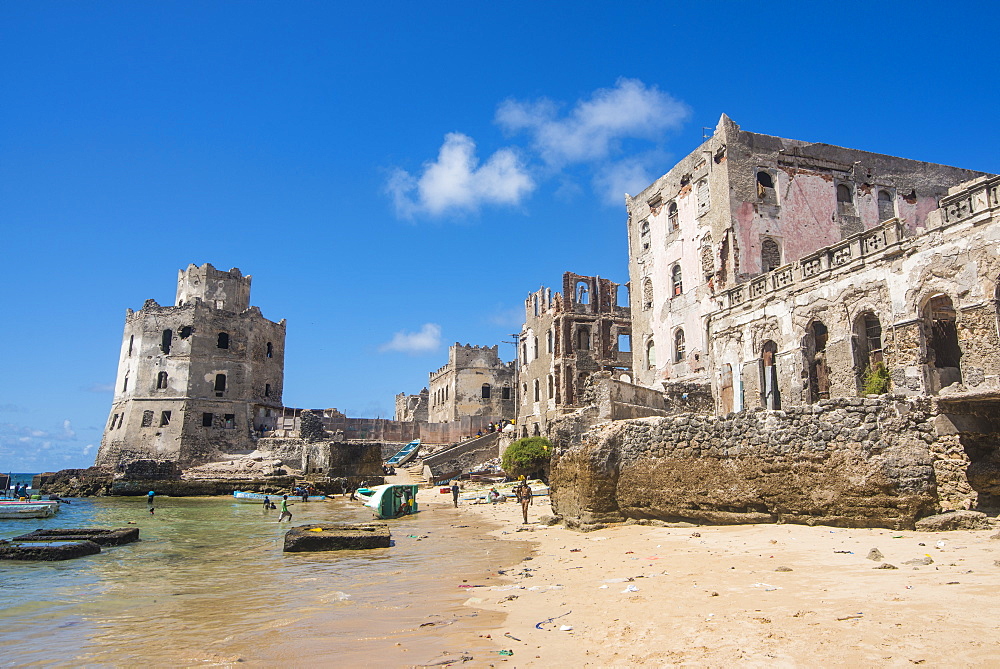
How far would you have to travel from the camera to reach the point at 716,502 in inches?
549

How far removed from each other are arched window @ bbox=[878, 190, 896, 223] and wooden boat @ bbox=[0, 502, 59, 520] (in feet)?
140

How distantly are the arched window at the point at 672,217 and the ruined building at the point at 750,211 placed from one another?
0.07 meters

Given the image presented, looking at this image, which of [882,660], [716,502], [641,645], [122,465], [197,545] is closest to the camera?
[882,660]

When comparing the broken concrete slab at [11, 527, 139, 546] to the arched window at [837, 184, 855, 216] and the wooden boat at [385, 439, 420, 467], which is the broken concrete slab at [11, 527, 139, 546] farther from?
the wooden boat at [385, 439, 420, 467]

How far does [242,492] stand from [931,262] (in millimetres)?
41391

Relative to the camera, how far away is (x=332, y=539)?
17.2 meters

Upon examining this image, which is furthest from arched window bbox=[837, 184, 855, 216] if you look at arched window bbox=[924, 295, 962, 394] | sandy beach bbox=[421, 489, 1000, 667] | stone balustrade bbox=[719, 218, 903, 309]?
sandy beach bbox=[421, 489, 1000, 667]

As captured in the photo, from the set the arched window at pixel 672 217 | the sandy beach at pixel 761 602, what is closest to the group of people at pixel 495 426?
the arched window at pixel 672 217

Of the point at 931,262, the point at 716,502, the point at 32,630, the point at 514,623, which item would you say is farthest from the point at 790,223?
the point at 32,630

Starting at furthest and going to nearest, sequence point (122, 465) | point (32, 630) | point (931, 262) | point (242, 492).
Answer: point (122, 465)
point (242, 492)
point (931, 262)
point (32, 630)

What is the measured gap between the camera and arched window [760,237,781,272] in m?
29.3

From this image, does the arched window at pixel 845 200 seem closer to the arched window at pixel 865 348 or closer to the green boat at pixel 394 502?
the arched window at pixel 865 348

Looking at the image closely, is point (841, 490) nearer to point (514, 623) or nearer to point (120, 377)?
point (514, 623)

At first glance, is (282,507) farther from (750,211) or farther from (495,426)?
(495,426)
